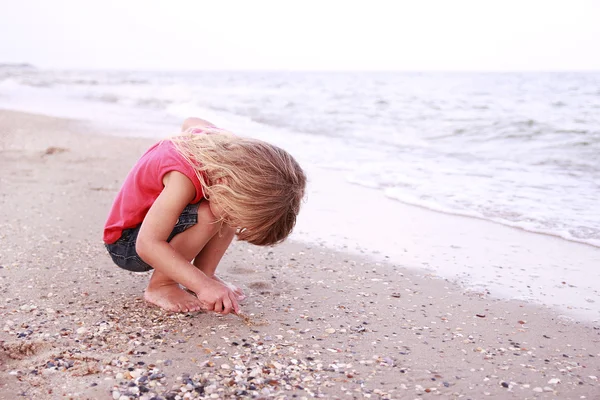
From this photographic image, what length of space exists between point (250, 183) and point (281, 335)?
24.4 inches

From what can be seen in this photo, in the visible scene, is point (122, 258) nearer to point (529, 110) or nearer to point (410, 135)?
point (410, 135)

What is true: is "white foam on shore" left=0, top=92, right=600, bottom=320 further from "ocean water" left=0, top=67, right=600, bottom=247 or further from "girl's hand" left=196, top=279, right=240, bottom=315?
"girl's hand" left=196, top=279, right=240, bottom=315

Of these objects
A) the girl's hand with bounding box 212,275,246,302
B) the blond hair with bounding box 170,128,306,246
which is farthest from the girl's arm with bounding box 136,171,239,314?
the girl's hand with bounding box 212,275,246,302

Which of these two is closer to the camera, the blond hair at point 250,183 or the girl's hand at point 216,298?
the blond hair at point 250,183

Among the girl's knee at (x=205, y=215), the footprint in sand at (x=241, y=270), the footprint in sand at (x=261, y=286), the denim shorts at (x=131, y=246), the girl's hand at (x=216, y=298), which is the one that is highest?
the girl's knee at (x=205, y=215)

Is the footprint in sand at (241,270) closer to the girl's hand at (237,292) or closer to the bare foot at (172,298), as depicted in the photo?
the girl's hand at (237,292)

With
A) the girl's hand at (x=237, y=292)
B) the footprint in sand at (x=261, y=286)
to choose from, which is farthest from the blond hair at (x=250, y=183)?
the footprint in sand at (x=261, y=286)

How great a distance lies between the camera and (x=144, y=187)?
2.38 meters

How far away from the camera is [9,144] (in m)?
6.68

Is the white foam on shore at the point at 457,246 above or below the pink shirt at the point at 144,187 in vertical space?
below

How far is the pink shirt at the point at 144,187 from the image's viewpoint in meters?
2.26

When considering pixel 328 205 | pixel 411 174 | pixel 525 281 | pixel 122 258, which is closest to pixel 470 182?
pixel 411 174

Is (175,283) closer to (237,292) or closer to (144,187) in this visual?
(237,292)

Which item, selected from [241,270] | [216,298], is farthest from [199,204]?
[241,270]
